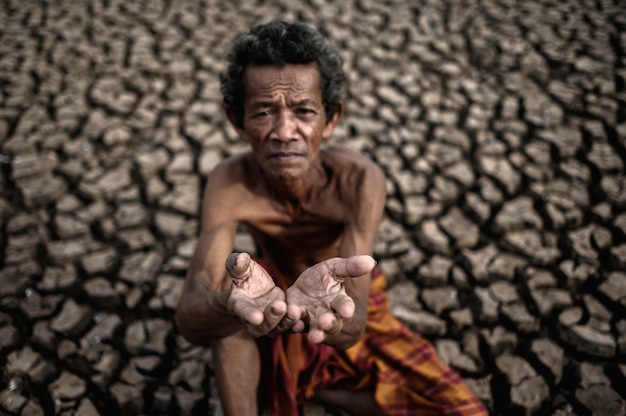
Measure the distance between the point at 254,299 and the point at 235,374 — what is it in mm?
558

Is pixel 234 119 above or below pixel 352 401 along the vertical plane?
above

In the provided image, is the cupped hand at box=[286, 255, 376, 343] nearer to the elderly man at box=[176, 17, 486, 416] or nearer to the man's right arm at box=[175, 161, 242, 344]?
the elderly man at box=[176, 17, 486, 416]

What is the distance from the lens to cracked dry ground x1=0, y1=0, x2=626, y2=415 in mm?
1985

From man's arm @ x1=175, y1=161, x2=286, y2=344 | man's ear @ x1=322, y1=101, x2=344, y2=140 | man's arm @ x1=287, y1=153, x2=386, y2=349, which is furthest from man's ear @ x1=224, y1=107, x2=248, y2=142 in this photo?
man's arm @ x1=287, y1=153, x2=386, y2=349

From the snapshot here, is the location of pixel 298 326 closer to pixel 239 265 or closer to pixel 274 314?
pixel 274 314

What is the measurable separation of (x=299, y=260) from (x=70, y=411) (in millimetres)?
1132

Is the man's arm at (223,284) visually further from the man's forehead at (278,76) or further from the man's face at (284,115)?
the man's forehead at (278,76)

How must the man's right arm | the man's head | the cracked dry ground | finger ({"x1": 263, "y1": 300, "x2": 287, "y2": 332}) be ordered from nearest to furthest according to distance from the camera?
finger ({"x1": 263, "y1": 300, "x2": 287, "y2": 332}), the man's right arm, the man's head, the cracked dry ground

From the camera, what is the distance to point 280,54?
4.80 ft

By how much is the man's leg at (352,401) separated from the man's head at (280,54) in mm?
1117

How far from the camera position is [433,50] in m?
3.91

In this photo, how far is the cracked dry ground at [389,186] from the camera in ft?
6.51

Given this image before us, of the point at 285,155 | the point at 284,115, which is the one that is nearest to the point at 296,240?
the point at 285,155

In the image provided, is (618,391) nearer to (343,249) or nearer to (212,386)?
(343,249)
